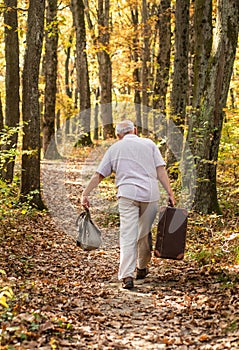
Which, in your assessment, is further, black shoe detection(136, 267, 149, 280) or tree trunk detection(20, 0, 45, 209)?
tree trunk detection(20, 0, 45, 209)

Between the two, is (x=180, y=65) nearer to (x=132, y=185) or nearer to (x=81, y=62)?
(x=81, y=62)

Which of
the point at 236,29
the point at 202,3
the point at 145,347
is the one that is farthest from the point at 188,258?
the point at 202,3

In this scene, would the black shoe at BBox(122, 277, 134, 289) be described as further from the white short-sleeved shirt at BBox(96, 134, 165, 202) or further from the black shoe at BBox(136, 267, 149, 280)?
the white short-sleeved shirt at BBox(96, 134, 165, 202)

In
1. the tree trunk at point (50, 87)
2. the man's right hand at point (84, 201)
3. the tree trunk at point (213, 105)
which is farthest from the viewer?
the tree trunk at point (50, 87)

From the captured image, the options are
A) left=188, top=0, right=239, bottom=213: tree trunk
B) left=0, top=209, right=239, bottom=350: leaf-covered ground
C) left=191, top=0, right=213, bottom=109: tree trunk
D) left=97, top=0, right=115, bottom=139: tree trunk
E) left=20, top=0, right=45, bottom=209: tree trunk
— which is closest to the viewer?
left=0, top=209, right=239, bottom=350: leaf-covered ground

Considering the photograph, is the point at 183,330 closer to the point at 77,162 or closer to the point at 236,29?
the point at 236,29

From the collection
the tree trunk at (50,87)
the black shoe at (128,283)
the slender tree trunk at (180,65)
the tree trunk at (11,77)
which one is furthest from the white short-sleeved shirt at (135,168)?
the tree trunk at (50,87)

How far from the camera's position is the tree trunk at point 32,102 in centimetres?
1157

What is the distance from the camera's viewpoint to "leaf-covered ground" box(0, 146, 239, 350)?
5254mm

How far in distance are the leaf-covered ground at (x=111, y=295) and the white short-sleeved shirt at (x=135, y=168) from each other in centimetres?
132

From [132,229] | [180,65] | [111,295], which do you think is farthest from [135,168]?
[180,65]

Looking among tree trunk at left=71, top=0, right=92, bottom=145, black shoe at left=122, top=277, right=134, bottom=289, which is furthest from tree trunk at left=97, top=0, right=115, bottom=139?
black shoe at left=122, top=277, right=134, bottom=289

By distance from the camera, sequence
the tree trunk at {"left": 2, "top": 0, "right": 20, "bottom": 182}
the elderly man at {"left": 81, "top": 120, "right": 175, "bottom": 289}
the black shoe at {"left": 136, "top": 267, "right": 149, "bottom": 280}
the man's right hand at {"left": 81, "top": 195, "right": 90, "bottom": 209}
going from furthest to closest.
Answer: the tree trunk at {"left": 2, "top": 0, "right": 20, "bottom": 182} < the black shoe at {"left": 136, "top": 267, "right": 149, "bottom": 280} < the man's right hand at {"left": 81, "top": 195, "right": 90, "bottom": 209} < the elderly man at {"left": 81, "top": 120, "right": 175, "bottom": 289}

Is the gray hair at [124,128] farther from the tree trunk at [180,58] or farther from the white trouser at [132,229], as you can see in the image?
the tree trunk at [180,58]
